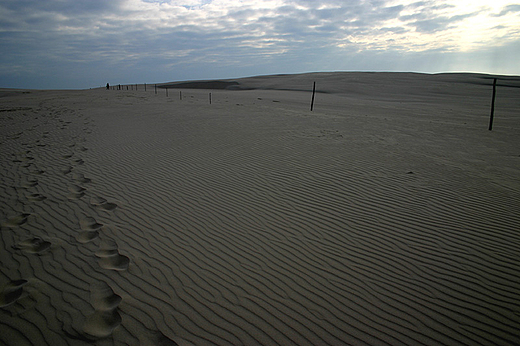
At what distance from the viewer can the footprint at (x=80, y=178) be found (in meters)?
5.83

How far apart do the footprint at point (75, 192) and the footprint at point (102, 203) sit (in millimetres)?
311

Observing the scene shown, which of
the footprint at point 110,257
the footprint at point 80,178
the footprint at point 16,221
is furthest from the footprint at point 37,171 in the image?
the footprint at point 110,257

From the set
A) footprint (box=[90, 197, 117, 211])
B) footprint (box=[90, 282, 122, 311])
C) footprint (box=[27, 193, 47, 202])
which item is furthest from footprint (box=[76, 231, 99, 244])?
footprint (box=[27, 193, 47, 202])

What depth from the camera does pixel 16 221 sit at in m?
4.09

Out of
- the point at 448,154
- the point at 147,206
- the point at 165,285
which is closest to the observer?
the point at 165,285

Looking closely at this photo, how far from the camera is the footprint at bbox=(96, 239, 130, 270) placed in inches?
126

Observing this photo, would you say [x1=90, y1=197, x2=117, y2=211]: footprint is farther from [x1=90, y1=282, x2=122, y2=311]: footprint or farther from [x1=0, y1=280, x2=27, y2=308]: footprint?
[x1=90, y1=282, x2=122, y2=311]: footprint

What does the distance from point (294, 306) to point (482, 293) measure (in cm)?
199

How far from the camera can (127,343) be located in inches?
90.4

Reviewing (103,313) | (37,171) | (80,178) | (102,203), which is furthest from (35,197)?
(103,313)

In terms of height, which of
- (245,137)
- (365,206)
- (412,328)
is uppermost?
(245,137)

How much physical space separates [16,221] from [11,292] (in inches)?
71.4

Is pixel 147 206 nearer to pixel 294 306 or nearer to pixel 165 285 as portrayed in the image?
pixel 165 285

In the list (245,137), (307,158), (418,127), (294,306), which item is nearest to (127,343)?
(294,306)
